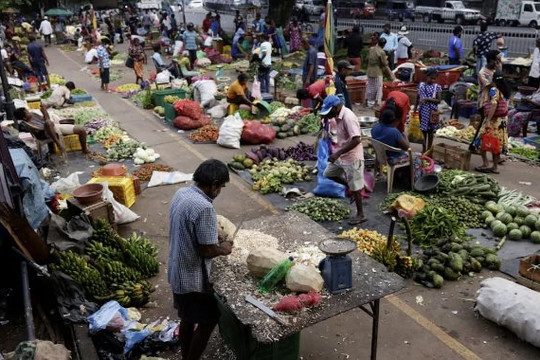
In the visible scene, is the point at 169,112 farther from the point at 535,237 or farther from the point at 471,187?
the point at 535,237

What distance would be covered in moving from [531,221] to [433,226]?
1399mm

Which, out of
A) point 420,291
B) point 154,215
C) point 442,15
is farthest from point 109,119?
point 442,15

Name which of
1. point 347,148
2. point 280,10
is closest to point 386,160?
point 347,148

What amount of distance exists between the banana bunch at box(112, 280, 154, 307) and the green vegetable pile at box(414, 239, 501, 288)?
3189mm

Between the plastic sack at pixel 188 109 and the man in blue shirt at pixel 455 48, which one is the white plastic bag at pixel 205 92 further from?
the man in blue shirt at pixel 455 48

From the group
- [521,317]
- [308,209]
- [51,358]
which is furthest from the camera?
[308,209]

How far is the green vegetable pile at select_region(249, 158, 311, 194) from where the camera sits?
8302mm

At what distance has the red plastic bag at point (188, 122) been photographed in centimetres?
1208

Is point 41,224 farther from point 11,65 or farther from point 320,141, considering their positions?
point 11,65

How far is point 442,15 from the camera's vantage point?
3328 cm

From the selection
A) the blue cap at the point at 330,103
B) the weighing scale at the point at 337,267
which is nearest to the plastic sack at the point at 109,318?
the weighing scale at the point at 337,267

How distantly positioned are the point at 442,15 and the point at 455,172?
29.0 m

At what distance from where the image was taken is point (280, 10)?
25.9 metres

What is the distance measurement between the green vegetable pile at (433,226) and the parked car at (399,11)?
106ft
